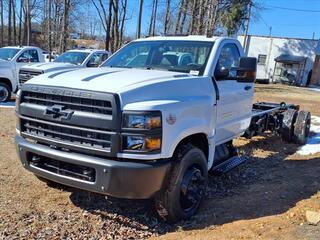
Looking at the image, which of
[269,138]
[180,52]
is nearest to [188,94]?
[180,52]

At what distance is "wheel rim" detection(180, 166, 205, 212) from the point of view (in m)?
4.44

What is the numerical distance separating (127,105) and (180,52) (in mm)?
1908

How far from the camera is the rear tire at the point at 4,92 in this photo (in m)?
14.1

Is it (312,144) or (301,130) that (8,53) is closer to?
(301,130)

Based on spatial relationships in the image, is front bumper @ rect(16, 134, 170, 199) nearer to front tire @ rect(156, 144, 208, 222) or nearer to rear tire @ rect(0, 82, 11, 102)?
front tire @ rect(156, 144, 208, 222)

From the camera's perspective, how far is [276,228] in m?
4.44

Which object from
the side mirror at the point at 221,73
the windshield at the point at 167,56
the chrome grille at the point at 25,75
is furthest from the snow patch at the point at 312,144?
the chrome grille at the point at 25,75

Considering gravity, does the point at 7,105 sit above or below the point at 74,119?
below

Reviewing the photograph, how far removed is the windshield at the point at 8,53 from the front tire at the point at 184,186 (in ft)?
37.5

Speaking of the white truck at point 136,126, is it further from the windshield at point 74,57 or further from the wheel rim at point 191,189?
the windshield at point 74,57

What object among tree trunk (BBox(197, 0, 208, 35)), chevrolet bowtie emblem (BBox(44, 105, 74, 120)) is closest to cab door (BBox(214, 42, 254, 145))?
chevrolet bowtie emblem (BBox(44, 105, 74, 120))

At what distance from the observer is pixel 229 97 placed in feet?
18.2

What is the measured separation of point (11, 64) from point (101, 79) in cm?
1110

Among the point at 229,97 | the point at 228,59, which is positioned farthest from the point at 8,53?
the point at 229,97
